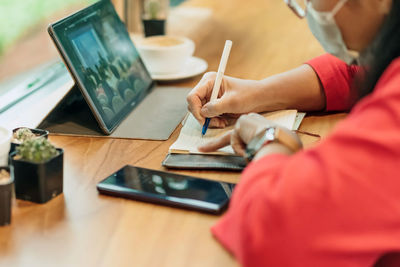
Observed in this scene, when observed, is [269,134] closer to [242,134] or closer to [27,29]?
[242,134]

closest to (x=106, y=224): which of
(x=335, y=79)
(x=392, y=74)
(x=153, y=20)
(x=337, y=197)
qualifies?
(x=337, y=197)

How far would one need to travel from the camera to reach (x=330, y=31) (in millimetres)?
896

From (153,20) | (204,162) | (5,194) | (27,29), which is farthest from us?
(27,29)

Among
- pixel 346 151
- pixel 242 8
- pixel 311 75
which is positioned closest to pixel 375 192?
pixel 346 151

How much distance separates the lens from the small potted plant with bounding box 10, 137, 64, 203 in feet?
2.80

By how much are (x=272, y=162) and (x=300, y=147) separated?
0.13m

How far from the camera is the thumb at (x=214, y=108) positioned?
1.14 meters

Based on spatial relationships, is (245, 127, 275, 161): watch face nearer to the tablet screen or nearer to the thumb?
the thumb

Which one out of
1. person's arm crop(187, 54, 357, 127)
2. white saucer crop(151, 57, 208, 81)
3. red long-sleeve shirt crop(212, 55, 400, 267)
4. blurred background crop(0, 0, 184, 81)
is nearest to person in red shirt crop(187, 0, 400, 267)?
red long-sleeve shirt crop(212, 55, 400, 267)

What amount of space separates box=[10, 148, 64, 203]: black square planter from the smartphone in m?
0.21

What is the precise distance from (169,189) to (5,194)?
0.86 ft

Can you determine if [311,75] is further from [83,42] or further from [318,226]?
[318,226]

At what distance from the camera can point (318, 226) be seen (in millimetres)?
668

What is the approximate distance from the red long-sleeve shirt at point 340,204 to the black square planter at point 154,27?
1.25m
